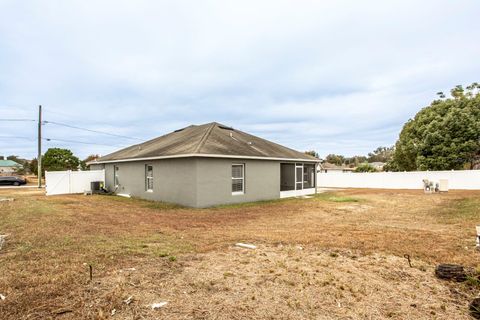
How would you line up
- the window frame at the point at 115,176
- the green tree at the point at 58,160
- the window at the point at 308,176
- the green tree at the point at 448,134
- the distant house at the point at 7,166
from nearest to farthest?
the window frame at the point at 115,176, the window at the point at 308,176, the green tree at the point at 448,134, the green tree at the point at 58,160, the distant house at the point at 7,166

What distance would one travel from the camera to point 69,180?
20.5 m

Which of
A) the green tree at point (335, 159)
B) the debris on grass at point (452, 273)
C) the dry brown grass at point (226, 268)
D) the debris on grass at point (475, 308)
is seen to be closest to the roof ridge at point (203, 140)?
the dry brown grass at point (226, 268)

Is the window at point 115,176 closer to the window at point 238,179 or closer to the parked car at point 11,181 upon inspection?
the window at point 238,179

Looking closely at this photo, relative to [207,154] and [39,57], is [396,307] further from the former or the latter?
[39,57]

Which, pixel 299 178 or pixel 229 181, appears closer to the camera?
pixel 229 181

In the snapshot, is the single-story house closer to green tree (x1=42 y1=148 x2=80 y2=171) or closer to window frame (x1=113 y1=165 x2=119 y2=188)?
window frame (x1=113 y1=165 x2=119 y2=188)

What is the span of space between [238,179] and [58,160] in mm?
39655

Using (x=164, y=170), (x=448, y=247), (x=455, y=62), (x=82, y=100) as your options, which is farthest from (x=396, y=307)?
(x=82, y=100)

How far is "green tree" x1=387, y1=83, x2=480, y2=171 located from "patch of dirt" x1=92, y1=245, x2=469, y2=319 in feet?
87.5

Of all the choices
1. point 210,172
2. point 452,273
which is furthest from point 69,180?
point 452,273

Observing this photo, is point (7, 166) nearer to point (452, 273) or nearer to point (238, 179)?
point (238, 179)

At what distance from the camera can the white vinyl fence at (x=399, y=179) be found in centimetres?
2389

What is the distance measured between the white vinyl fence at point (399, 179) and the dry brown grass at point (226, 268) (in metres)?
18.5

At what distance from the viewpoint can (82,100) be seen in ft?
81.8
